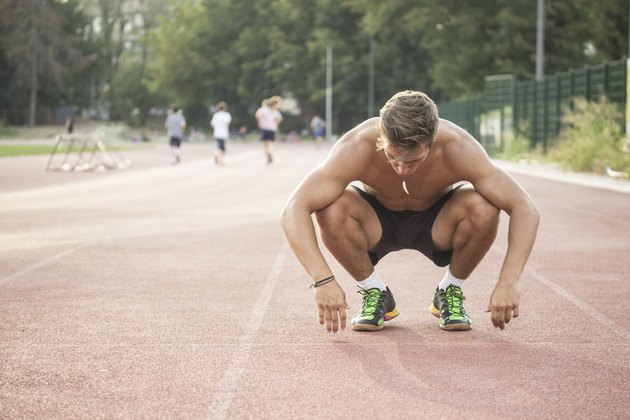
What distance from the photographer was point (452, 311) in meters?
5.51

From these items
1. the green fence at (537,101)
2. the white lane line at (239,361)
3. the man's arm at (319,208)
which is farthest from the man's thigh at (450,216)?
the green fence at (537,101)

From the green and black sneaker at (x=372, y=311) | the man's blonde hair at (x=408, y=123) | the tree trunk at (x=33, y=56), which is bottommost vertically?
the green and black sneaker at (x=372, y=311)

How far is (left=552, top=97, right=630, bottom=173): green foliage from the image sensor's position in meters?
19.8

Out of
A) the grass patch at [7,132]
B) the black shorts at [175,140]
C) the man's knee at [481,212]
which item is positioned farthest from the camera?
the grass patch at [7,132]

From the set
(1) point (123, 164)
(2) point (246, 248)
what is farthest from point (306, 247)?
(1) point (123, 164)

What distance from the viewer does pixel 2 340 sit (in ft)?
17.3

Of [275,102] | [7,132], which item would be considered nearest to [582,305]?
[275,102]

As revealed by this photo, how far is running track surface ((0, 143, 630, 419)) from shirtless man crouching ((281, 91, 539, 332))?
0.91 feet

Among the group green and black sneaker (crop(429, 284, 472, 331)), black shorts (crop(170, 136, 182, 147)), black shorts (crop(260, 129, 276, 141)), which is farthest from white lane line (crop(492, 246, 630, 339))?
A: black shorts (crop(170, 136, 182, 147))

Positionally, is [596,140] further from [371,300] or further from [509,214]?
[509,214]

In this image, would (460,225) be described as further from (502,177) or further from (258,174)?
(258,174)

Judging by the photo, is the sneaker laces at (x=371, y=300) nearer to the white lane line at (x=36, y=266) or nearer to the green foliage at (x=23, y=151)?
the white lane line at (x=36, y=266)

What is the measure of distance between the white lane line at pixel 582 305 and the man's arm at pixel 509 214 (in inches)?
Answer: 35.2

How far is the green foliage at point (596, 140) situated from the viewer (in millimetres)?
19812
